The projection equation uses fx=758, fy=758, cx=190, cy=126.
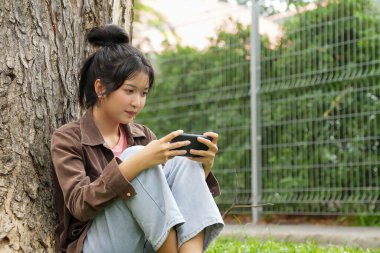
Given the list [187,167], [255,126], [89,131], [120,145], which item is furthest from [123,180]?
[255,126]

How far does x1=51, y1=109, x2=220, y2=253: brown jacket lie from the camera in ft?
8.95

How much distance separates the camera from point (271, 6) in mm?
7000

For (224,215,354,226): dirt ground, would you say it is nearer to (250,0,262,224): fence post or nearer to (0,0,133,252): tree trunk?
(250,0,262,224): fence post

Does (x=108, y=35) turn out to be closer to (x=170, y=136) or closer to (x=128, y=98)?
(x=128, y=98)

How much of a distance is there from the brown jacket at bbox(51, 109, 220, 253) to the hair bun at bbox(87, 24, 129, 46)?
33 centimetres

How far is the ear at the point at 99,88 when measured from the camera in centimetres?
313

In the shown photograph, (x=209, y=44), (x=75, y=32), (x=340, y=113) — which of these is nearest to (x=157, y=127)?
(x=209, y=44)

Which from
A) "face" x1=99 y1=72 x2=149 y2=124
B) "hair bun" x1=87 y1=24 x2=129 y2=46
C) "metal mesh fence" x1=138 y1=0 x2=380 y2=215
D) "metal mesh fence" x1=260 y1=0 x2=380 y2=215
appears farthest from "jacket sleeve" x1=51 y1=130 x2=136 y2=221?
"metal mesh fence" x1=260 y1=0 x2=380 y2=215

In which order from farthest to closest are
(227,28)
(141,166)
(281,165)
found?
(227,28), (281,165), (141,166)

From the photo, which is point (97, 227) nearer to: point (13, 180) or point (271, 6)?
point (13, 180)

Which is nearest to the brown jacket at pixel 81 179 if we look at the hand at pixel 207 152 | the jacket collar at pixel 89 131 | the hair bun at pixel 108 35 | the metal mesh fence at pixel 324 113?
the jacket collar at pixel 89 131

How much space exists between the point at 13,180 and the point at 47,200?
0.60ft

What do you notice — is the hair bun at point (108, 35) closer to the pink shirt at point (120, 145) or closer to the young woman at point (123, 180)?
the young woman at point (123, 180)

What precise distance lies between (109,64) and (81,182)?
1.86ft
